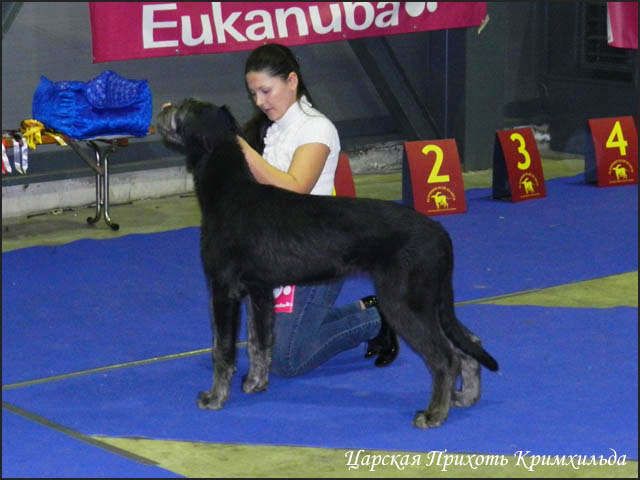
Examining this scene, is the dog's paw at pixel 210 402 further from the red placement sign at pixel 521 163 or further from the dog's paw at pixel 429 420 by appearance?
the red placement sign at pixel 521 163

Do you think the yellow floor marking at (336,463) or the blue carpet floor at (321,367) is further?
the blue carpet floor at (321,367)

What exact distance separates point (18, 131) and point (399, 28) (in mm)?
3307

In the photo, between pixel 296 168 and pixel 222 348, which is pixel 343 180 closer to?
pixel 296 168

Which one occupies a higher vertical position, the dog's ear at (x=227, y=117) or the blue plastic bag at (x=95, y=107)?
the dog's ear at (x=227, y=117)

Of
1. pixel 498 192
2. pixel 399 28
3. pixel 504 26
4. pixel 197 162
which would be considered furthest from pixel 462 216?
pixel 197 162

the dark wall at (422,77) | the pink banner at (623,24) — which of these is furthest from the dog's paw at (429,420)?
the pink banner at (623,24)

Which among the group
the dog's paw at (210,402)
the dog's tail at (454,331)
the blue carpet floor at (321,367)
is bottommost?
the blue carpet floor at (321,367)

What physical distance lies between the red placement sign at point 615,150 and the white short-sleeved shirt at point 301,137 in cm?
507

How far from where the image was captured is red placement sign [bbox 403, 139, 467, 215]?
8414 millimetres

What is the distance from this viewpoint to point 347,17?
29.4ft

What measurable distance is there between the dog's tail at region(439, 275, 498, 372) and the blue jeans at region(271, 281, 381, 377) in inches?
23.0

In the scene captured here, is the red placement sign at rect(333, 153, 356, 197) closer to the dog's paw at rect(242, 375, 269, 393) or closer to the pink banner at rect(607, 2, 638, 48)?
the pink banner at rect(607, 2, 638, 48)

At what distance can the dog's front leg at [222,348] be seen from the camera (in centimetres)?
445

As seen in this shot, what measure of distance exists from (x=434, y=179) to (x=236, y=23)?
1843 millimetres
